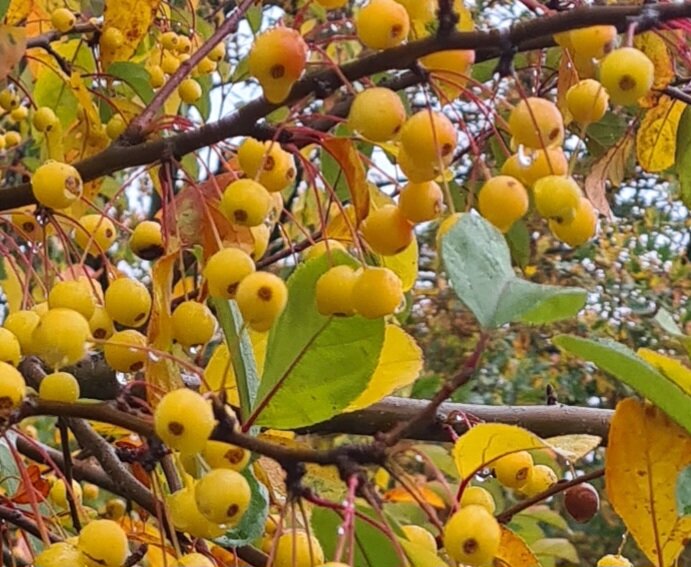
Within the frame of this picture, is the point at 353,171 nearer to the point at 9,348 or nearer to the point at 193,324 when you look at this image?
the point at 193,324

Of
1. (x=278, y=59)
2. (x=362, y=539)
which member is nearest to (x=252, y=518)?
(x=362, y=539)

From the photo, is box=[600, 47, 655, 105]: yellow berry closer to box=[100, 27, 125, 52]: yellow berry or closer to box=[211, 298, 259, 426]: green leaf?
box=[211, 298, 259, 426]: green leaf

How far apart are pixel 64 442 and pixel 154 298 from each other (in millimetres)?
260

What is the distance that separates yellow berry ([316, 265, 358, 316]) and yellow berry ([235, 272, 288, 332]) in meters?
0.04

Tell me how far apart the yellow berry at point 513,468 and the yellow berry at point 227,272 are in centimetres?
25

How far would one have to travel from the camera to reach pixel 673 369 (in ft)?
2.15

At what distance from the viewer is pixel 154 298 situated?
0.70 metres

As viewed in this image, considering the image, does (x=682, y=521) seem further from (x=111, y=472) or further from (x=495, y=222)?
(x=111, y=472)

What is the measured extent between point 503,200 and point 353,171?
0.46ft

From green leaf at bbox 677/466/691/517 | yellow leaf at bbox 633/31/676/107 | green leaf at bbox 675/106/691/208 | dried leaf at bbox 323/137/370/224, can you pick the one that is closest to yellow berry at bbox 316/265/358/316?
dried leaf at bbox 323/137/370/224

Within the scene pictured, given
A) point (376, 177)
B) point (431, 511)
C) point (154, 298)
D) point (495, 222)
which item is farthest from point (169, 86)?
point (376, 177)

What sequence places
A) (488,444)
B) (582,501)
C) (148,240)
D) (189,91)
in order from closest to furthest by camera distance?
(488,444)
(148,240)
(582,501)
(189,91)

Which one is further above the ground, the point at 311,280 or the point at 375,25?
the point at 375,25

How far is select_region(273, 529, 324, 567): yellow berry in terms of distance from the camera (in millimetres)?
560
